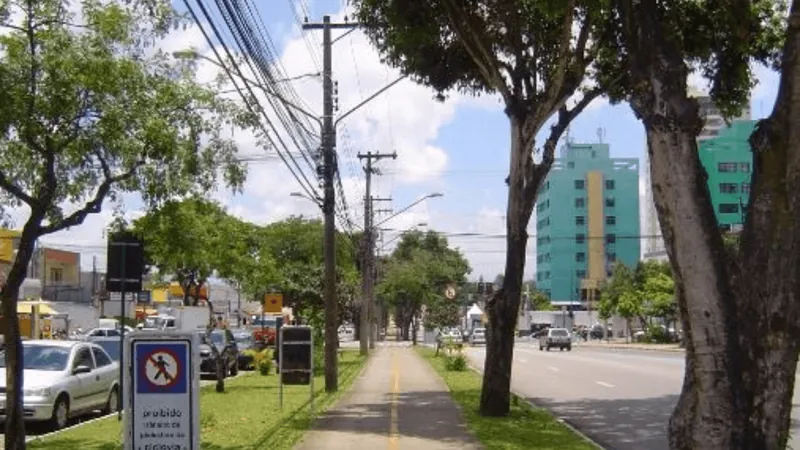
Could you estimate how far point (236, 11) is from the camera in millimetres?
12531

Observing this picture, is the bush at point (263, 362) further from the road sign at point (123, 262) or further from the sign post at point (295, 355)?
the road sign at point (123, 262)

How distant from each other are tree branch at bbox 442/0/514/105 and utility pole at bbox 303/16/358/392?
6.58 m

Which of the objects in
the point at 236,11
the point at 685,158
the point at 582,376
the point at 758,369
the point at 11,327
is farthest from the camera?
the point at 582,376

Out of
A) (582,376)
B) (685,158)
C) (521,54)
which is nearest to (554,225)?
(582,376)

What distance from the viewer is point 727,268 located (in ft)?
26.4

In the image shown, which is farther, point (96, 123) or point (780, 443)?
point (96, 123)

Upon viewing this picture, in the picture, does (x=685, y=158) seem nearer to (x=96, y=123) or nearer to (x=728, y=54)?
(x=96, y=123)

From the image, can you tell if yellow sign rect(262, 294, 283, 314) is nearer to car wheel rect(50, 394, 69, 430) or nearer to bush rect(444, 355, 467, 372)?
bush rect(444, 355, 467, 372)

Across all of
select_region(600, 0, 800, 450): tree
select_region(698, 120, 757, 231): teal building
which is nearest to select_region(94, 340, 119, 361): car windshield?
select_region(600, 0, 800, 450): tree

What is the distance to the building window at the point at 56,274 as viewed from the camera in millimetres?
76188

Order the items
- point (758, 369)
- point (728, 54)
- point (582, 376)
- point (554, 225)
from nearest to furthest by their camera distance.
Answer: point (758, 369) < point (728, 54) < point (582, 376) < point (554, 225)

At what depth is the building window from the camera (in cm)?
7619

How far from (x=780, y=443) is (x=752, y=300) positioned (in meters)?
1.14

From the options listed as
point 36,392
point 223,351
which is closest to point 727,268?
point 36,392
